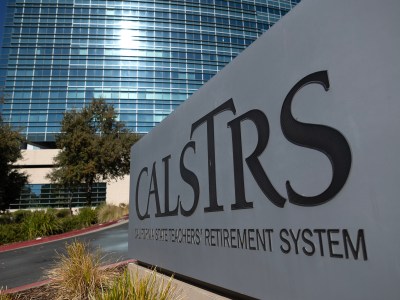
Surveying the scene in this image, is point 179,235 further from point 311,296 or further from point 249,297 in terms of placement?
point 311,296

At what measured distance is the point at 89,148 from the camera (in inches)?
938

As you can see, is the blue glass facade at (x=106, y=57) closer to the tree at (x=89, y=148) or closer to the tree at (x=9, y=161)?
the tree at (x=89, y=148)

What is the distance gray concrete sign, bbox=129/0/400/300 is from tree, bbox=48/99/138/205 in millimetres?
21111

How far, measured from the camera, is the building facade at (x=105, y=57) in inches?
2736

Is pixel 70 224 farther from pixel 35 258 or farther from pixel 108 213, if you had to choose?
pixel 35 258

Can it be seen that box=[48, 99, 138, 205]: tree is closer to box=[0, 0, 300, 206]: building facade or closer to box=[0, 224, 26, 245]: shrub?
box=[0, 224, 26, 245]: shrub

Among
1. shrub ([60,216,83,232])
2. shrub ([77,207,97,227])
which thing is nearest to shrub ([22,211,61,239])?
shrub ([60,216,83,232])

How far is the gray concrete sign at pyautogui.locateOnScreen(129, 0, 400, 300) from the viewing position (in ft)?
6.62

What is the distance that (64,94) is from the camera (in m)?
69.8

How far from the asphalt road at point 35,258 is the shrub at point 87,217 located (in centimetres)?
503

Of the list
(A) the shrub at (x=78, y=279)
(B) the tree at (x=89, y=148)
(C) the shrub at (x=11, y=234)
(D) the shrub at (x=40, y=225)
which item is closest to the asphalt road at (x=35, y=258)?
(A) the shrub at (x=78, y=279)

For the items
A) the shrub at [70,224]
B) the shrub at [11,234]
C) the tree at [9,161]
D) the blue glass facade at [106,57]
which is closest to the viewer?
the shrub at [11,234]

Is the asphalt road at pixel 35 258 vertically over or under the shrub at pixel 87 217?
under

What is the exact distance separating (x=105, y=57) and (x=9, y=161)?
53.5 m
